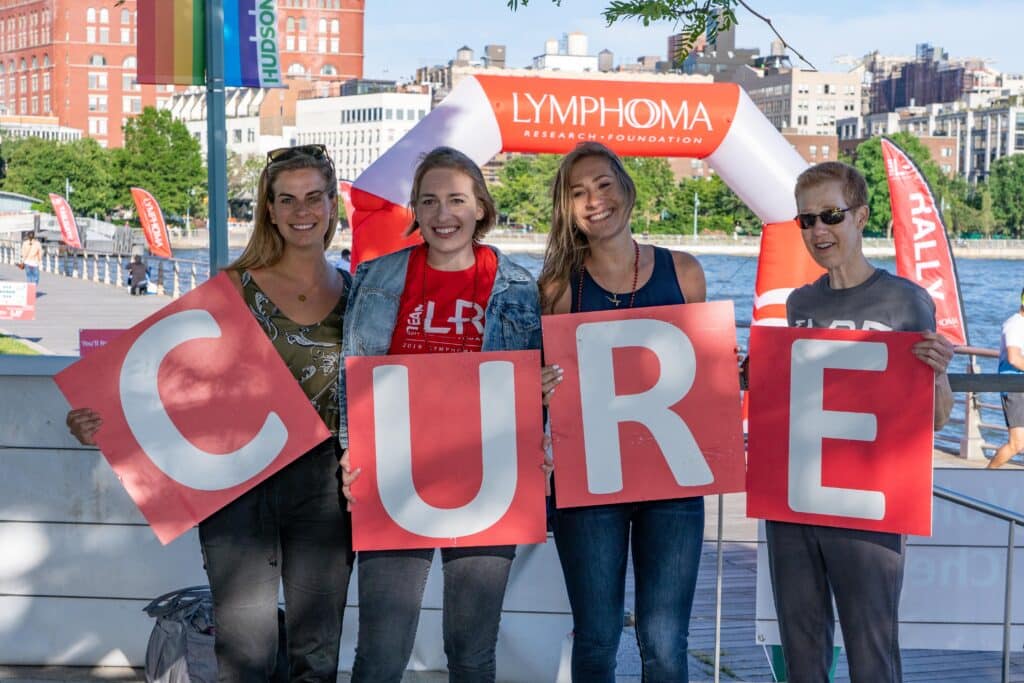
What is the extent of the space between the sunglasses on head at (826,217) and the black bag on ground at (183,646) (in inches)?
71.4

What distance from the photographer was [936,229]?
12.4 metres

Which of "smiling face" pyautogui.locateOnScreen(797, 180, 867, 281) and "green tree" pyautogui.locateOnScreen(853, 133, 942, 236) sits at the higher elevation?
"green tree" pyautogui.locateOnScreen(853, 133, 942, 236)

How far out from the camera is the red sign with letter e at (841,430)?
3.02 metres

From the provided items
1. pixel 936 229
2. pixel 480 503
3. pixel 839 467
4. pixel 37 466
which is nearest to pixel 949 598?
pixel 839 467

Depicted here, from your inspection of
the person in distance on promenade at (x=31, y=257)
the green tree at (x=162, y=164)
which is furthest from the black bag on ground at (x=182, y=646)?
the green tree at (x=162, y=164)

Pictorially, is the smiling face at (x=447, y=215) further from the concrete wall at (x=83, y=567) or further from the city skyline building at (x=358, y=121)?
the city skyline building at (x=358, y=121)

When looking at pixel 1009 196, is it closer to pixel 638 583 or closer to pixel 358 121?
pixel 358 121

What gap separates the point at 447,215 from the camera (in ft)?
9.45

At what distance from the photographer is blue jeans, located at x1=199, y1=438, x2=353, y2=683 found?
2.96 meters

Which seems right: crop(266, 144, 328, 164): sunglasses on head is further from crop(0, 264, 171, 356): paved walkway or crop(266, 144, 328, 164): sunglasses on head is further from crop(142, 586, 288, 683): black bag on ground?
crop(0, 264, 171, 356): paved walkway

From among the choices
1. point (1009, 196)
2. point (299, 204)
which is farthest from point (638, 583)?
point (1009, 196)

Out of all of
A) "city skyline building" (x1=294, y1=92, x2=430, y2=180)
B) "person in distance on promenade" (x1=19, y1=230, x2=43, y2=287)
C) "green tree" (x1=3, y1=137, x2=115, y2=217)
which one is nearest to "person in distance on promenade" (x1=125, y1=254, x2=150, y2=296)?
"person in distance on promenade" (x1=19, y1=230, x2=43, y2=287)

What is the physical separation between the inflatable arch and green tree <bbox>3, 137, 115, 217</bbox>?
53.7 m

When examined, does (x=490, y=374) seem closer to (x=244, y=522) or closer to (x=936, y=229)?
(x=244, y=522)
